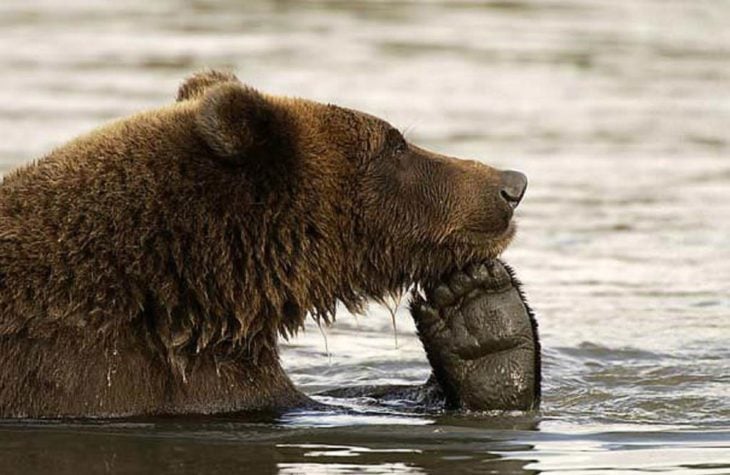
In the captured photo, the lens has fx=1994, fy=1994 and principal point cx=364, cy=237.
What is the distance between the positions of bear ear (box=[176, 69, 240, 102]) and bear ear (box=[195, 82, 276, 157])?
34.4 inches

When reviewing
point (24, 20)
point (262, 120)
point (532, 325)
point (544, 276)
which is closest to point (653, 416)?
point (532, 325)

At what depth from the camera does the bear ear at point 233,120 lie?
7.04 metres

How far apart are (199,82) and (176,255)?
1.19 meters

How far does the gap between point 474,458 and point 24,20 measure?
14.5m

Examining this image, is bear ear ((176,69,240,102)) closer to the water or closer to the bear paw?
the bear paw

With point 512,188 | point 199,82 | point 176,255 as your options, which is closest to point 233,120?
point 176,255

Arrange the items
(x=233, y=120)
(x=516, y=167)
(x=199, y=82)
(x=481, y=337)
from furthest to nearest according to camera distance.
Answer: (x=516, y=167) < (x=199, y=82) < (x=481, y=337) < (x=233, y=120)

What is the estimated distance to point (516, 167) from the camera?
44.5ft

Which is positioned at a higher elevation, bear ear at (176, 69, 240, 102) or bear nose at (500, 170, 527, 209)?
bear ear at (176, 69, 240, 102)

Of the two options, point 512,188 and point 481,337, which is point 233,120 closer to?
point 512,188

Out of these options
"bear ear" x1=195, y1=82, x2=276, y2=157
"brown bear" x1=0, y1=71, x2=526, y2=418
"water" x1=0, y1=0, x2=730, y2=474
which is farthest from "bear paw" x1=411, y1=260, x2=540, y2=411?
"bear ear" x1=195, y1=82, x2=276, y2=157

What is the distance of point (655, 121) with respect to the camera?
15.3 m

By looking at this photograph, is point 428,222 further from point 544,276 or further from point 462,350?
point 544,276

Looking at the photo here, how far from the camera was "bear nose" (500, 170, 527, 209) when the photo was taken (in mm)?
7605
